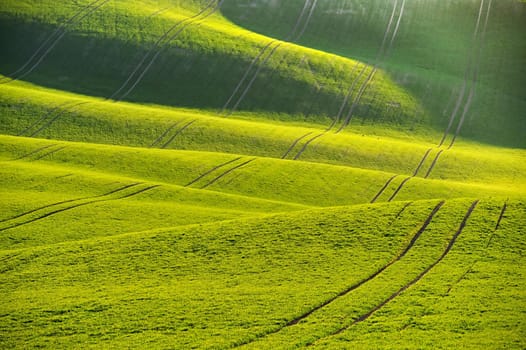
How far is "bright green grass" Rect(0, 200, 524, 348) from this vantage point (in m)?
26.5

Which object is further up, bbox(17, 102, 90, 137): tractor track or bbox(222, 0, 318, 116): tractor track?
bbox(222, 0, 318, 116): tractor track

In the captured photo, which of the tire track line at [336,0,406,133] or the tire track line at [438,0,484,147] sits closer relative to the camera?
the tire track line at [438,0,484,147]

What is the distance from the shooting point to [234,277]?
102ft

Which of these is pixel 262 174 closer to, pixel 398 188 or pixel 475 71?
pixel 398 188

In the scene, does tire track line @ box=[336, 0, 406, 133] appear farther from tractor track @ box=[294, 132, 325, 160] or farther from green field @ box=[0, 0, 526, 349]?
tractor track @ box=[294, 132, 325, 160]

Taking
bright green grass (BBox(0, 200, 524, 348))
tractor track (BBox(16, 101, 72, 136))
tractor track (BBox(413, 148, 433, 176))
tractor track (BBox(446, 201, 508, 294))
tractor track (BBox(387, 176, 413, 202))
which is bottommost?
tractor track (BBox(16, 101, 72, 136))

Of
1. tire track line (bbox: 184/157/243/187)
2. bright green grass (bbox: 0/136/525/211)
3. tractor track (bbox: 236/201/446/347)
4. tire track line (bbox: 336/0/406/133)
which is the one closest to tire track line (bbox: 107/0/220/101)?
bright green grass (bbox: 0/136/525/211)

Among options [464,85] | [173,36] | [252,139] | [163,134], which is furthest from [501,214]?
[173,36]

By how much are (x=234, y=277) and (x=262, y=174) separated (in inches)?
892

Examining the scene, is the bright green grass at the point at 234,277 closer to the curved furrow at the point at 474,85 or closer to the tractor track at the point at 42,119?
the tractor track at the point at 42,119

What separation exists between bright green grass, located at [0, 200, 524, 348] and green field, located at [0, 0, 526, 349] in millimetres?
124

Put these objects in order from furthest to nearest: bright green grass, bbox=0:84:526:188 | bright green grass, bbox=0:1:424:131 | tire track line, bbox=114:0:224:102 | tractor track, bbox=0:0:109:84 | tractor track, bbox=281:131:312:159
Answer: tractor track, bbox=0:0:109:84 → tire track line, bbox=114:0:224:102 → bright green grass, bbox=0:1:424:131 → tractor track, bbox=281:131:312:159 → bright green grass, bbox=0:84:526:188

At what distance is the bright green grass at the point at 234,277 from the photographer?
2653 cm

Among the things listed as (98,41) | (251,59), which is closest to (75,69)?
(98,41)
